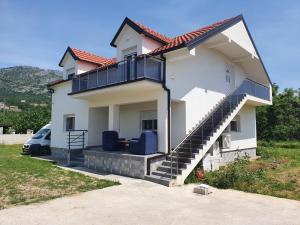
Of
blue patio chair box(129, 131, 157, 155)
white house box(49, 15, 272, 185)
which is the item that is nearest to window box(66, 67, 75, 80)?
white house box(49, 15, 272, 185)

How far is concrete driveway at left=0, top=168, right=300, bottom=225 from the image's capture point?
6082 millimetres

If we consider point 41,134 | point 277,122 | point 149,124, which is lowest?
point 41,134

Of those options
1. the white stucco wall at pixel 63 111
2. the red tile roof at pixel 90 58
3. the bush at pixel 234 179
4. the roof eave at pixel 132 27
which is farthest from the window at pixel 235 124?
the white stucco wall at pixel 63 111

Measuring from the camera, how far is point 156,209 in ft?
22.8

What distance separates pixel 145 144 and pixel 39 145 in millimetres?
11821

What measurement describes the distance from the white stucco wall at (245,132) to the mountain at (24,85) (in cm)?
8637

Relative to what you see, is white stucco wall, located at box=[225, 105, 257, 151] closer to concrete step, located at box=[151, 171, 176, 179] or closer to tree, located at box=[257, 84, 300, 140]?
concrete step, located at box=[151, 171, 176, 179]

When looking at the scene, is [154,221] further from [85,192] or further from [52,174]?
[52,174]

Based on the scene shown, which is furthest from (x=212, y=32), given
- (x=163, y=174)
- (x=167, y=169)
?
(x=163, y=174)

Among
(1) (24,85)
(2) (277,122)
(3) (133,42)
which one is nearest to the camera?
(3) (133,42)

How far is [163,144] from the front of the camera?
11.7 m

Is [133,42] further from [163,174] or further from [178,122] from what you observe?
[163,174]

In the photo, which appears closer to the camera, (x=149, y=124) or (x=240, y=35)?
(x=149, y=124)

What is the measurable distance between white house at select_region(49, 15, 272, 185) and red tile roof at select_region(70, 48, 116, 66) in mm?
73
